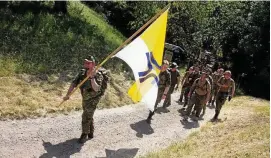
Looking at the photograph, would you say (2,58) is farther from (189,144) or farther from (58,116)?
(189,144)

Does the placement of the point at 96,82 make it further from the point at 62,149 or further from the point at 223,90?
the point at 223,90

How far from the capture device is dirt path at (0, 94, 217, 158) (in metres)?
11.1

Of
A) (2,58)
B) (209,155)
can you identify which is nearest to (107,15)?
(2,58)

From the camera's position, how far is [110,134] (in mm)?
13195

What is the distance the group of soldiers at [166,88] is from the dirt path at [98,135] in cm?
47

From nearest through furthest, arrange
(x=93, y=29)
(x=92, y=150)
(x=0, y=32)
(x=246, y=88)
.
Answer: (x=92, y=150) < (x=0, y=32) < (x=93, y=29) < (x=246, y=88)

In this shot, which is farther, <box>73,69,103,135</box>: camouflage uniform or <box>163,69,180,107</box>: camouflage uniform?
<box>163,69,180,107</box>: camouflage uniform

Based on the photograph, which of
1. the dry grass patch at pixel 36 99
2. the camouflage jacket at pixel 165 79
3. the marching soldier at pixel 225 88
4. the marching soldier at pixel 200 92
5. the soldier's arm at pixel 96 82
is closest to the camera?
the soldier's arm at pixel 96 82

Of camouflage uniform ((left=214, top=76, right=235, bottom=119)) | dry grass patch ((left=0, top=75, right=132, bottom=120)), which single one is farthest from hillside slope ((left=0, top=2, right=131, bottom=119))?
camouflage uniform ((left=214, top=76, right=235, bottom=119))

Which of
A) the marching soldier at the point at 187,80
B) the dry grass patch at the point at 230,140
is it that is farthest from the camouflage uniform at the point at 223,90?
the marching soldier at the point at 187,80

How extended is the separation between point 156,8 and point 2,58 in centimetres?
1845

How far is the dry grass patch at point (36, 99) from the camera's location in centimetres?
1340

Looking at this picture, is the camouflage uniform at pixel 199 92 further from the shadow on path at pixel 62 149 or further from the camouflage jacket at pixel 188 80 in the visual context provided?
the shadow on path at pixel 62 149

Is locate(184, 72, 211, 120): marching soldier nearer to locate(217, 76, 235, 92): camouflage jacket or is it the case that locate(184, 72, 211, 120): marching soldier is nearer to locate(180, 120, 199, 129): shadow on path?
locate(180, 120, 199, 129): shadow on path
